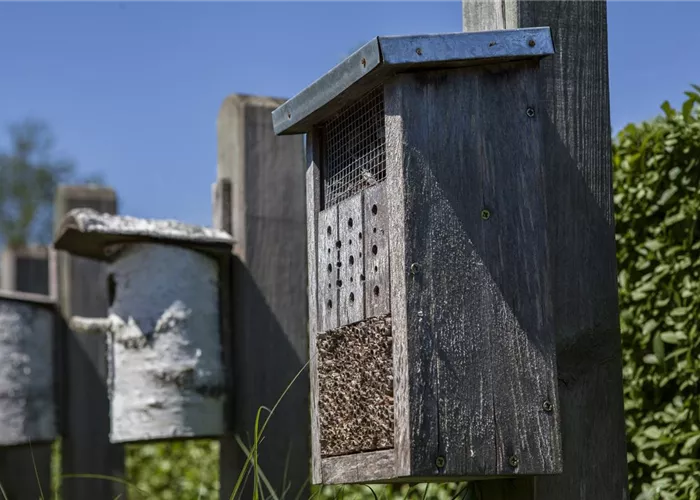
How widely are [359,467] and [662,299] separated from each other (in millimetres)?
1680

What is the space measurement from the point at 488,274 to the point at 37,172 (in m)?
29.7

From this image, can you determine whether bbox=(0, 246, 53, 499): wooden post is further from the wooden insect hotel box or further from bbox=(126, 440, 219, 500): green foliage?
the wooden insect hotel box

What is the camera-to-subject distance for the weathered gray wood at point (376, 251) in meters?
2.29

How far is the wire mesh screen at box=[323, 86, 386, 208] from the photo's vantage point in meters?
2.43

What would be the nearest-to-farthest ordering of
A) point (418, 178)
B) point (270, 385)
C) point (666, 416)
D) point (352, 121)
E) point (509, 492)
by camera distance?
point (418, 178) < point (509, 492) < point (352, 121) < point (666, 416) < point (270, 385)

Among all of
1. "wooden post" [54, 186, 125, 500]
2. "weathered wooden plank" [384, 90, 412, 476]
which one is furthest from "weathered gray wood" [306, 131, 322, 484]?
"wooden post" [54, 186, 125, 500]

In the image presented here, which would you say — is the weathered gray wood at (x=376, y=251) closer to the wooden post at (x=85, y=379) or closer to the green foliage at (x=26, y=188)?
the wooden post at (x=85, y=379)

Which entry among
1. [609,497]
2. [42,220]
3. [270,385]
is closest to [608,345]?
[609,497]

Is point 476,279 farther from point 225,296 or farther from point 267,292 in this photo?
point 225,296

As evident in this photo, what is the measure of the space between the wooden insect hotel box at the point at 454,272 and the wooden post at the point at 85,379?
10.8 ft

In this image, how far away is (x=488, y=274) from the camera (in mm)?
2232

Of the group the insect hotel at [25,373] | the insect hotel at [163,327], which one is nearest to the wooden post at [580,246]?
the insect hotel at [163,327]

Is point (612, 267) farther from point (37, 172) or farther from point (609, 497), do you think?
point (37, 172)

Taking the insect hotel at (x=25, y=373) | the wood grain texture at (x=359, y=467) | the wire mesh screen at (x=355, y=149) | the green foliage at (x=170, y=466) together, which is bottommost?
the green foliage at (x=170, y=466)
